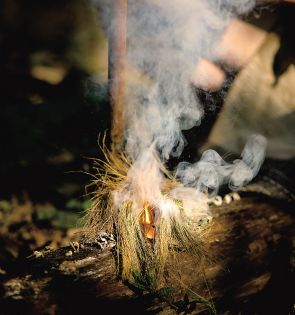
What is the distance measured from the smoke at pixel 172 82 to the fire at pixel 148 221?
0.38m

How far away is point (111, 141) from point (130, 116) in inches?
30.1

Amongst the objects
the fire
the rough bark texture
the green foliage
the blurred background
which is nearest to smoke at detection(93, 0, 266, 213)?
the blurred background

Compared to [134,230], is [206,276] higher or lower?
lower

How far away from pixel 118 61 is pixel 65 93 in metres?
1.96

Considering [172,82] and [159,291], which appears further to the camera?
[172,82]

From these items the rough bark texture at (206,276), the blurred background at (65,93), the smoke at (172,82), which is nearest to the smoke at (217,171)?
the smoke at (172,82)

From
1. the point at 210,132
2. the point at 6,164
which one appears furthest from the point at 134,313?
the point at 210,132

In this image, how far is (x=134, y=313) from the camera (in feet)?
7.79

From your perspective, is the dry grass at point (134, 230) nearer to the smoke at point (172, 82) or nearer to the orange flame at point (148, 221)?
the orange flame at point (148, 221)

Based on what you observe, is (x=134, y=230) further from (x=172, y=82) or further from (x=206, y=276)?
(x=172, y=82)

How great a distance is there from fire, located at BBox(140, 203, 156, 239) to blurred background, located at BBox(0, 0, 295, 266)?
1.17 metres

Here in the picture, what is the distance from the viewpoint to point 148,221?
2807 mm

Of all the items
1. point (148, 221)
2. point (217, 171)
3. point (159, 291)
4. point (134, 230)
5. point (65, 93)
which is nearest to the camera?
point (159, 291)

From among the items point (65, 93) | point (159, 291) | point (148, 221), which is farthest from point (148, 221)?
point (65, 93)
